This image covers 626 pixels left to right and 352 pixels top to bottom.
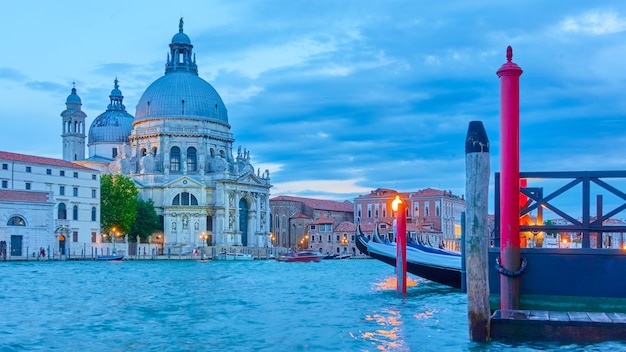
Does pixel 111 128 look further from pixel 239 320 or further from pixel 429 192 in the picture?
pixel 239 320

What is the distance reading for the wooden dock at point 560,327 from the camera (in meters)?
7.43

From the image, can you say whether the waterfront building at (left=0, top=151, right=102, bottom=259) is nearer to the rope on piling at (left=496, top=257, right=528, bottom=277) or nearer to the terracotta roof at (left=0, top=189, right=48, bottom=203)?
the terracotta roof at (left=0, top=189, right=48, bottom=203)

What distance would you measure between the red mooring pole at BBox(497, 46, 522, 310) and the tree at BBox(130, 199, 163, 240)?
153 feet

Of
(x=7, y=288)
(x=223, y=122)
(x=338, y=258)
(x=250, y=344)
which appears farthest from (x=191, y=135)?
(x=250, y=344)

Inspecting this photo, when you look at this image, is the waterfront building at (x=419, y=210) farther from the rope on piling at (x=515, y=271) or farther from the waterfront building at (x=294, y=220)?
the rope on piling at (x=515, y=271)

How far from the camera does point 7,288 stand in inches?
762

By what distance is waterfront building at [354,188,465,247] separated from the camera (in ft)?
222

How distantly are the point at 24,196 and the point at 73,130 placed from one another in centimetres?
2777

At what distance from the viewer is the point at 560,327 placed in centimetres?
754

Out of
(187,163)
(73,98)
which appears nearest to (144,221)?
(187,163)

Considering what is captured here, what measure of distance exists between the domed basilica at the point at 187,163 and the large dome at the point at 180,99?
78 millimetres

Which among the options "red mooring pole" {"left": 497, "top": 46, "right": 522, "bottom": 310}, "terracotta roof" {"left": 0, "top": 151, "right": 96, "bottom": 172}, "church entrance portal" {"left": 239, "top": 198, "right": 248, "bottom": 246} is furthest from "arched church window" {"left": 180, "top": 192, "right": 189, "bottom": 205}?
"red mooring pole" {"left": 497, "top": 46, "right": 522, "bottom": 310}

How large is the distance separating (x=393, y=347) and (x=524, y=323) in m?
2.07

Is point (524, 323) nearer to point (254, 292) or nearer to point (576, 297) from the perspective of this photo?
point (576, 297)
